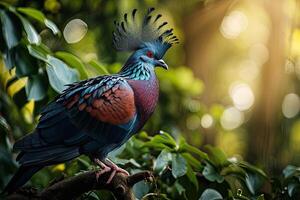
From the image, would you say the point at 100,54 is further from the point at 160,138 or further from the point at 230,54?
the point at 230,54

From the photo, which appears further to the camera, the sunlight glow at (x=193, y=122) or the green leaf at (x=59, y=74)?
the sunlight glow at (x=193, y=122)

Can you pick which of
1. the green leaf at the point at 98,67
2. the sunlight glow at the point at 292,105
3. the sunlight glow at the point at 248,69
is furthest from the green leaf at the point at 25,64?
the sunlight glow at the point at 248,69

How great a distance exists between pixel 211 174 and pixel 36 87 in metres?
1.12

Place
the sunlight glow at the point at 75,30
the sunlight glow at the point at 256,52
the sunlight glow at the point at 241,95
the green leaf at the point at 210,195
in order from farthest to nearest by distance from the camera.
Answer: the sunlight glow at the point at 256,52 < the sunlight glow at the point at 241,95 < the sunlight glow at the point at 75,30 < the green leaf at the point at 210,195

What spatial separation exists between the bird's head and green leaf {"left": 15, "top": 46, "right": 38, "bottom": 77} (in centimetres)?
92

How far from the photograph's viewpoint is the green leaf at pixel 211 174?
3420 mm

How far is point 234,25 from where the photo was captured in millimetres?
7777

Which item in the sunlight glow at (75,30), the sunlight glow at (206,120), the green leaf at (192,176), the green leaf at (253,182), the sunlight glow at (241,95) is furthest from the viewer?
the sunlight glow at (241,95)

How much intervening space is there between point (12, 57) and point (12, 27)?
0.64 feet

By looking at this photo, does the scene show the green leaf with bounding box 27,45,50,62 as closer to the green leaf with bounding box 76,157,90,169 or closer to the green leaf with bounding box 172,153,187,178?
the green leaf with bounding box 76,157,90,169

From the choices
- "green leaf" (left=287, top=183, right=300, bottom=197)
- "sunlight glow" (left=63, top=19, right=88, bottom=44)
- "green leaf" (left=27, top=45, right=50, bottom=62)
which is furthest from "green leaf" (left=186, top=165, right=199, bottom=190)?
"sunlight glow" (left=63, top=19, right=88, bottom=44)

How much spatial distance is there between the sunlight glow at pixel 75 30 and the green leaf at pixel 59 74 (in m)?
2.05

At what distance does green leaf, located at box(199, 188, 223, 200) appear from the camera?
319 centimetres

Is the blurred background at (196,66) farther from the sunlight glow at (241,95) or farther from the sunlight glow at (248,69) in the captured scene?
the sunlight glow at (248,69)
